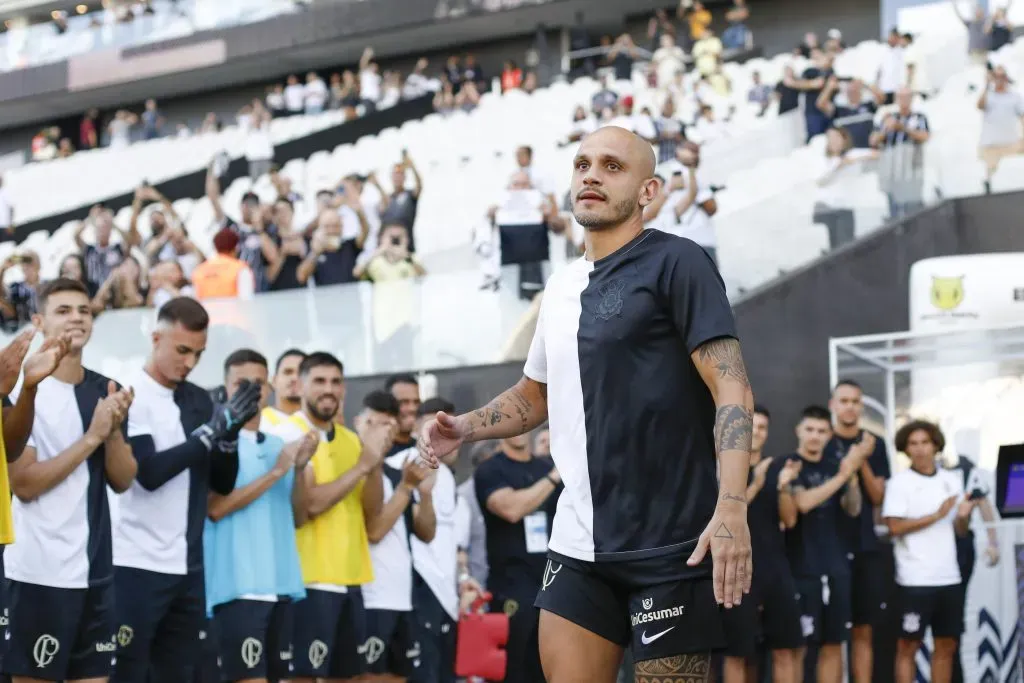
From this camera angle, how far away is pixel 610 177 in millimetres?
4332

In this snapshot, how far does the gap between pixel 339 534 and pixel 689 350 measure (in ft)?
13.0

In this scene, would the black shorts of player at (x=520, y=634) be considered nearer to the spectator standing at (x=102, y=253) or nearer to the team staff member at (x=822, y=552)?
the team staff member at (x=822, y=552)

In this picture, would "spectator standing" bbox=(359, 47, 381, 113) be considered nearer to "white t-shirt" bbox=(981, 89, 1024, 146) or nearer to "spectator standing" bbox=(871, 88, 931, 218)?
"spectator standing" bbox=(871, 88, 931, 218)

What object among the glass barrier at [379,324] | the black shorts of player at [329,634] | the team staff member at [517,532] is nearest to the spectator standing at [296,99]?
the glass barrier at [379,324]

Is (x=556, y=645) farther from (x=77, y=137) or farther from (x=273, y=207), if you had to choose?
(x=77, y=137)

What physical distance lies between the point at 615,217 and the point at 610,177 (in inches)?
4.5

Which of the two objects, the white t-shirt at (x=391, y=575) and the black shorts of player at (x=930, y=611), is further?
the black shorts of player at (x=930, y=611)

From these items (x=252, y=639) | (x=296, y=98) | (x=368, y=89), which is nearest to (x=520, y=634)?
(x=252, y=639)

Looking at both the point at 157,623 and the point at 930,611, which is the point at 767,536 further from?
the point at 157,623

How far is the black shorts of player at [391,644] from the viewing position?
25.9ft

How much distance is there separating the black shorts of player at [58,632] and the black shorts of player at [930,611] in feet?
18.9

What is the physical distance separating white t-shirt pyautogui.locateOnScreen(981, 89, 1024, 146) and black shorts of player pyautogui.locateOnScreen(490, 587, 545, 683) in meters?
8.11

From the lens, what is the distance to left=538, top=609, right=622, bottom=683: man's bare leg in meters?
4.14

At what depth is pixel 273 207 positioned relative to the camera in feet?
49.5
